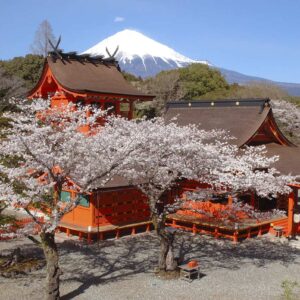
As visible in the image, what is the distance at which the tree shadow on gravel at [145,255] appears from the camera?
13380 millimetres

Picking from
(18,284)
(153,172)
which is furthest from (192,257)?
(18,284)

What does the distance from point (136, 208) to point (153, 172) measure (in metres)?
6.65

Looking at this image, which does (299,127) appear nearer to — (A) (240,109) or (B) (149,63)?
(A) (240,109)

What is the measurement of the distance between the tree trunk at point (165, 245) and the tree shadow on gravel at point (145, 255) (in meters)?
0.86

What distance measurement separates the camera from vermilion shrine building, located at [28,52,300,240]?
17.9 m

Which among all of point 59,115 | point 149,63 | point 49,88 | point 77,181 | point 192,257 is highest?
point 149,63

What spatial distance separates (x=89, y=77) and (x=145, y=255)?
9.75 m

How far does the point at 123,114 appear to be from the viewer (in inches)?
877

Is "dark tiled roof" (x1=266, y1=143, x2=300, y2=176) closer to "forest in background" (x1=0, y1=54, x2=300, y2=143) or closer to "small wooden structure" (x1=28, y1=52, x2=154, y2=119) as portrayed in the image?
"small wooden structure" (x1=28, y1=52, x2=154, y2=119)

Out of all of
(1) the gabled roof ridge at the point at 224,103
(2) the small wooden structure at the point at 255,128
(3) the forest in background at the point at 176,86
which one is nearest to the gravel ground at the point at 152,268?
(2) the small wooden structure at the point at 255,128

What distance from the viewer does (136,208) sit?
63.2 ft

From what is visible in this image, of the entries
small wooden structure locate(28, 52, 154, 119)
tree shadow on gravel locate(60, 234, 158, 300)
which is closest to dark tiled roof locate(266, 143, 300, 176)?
tree shadow on gravel locate(60, 234, 158, 300)

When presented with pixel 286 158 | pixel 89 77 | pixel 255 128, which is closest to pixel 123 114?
pixel 89 77

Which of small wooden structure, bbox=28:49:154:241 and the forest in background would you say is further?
the forest in background
